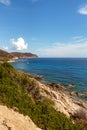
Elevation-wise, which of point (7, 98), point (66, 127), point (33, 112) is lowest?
point (66, 127)

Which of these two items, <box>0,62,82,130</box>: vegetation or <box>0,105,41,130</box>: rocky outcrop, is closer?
<box>0,105,41,130</box>: rocky outcrop

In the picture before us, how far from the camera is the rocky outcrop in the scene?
1264cm

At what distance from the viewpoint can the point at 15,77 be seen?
22.1 meters

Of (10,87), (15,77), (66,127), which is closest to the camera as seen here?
(66,127)

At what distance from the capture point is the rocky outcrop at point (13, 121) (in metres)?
12.6

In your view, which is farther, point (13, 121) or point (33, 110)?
point (33, 110)

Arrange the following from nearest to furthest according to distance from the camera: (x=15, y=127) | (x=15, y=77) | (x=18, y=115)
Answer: (x=15, y=127) < (x=18, y=115) < (x=15, y=77)

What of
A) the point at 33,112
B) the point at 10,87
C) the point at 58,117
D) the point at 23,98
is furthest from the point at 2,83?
the point at 58,117

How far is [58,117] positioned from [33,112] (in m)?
2.20

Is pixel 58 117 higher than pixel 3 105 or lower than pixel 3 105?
lower

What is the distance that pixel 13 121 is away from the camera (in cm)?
1351

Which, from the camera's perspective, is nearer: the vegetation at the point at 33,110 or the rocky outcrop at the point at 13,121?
the rocky outcrop at the point at 13,121

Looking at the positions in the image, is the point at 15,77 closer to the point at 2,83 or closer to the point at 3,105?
the point at 2,83

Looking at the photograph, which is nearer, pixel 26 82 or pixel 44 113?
pixel 44 113
